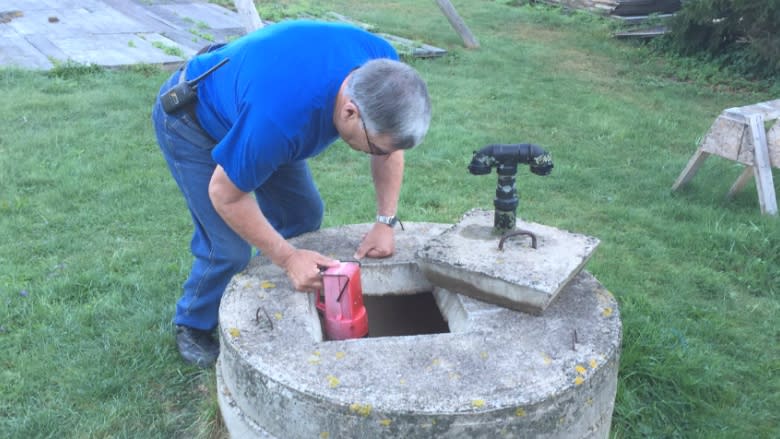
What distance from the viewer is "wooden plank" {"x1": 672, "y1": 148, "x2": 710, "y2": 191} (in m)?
4.93

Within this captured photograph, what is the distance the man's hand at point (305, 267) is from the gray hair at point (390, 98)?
0.54 metres

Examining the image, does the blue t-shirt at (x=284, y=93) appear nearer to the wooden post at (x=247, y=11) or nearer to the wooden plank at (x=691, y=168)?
the wooden post at (x=247, y=11)

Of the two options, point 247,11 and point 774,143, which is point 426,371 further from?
point 247,11

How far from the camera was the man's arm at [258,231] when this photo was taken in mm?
2230

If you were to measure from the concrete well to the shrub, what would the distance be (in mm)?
6633

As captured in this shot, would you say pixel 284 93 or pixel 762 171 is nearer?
pixel 284 93

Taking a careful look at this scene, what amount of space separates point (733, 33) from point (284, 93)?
813 cm

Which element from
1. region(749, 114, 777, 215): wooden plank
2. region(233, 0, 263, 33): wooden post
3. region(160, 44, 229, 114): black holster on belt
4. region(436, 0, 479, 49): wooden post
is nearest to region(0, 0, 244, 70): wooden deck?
region(436, 0, 479, 49): wooden post

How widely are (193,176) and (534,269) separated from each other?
1.27 metres

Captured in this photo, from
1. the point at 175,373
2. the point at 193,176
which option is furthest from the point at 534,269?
the point at 175,373

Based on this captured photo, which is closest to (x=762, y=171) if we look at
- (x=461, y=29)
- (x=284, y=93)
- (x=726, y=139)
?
(x=726, y=139)

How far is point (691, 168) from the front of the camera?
197 inches

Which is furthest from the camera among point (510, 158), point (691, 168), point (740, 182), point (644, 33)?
point (644, 33)

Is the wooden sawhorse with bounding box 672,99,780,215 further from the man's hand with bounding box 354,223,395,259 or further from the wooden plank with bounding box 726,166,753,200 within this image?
the man's hand with bounding box 354,223,395,259
